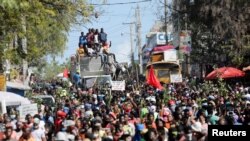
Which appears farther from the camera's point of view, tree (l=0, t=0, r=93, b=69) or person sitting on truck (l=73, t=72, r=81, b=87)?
person sitting on truck (l=73, t=72, r=81, b=87)

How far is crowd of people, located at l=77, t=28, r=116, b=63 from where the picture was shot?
3791 cm

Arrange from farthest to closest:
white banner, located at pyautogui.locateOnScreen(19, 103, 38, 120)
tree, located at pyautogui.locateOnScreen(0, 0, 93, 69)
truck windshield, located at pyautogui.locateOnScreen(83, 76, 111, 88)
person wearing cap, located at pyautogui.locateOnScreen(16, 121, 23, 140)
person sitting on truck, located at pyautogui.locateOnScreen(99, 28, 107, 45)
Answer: person sitting on truck, located at pyautogui.locateOnScreen(99, 28, 107, 45) < truck windshield, located at pyautogui.locateOnScreen(83, 76, 111, 88) < white banner, located at pyautogui.locateOnScreen(19, 103, 38, 120) < tree, located at pyautogui.locateOnScreen(0, 0, 93, 69) < person wearing cap, located at pyautogui.locateOnScreen(16, 121, 23, 140)

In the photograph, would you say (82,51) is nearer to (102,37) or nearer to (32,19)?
(102,37)

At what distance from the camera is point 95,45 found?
38.1 metres

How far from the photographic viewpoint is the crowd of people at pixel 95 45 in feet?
124

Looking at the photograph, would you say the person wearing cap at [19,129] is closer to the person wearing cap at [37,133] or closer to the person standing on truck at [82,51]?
the person wearing cap at [37,133]

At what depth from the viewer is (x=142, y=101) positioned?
2442cm

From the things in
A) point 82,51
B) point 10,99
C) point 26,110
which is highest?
point 82,51

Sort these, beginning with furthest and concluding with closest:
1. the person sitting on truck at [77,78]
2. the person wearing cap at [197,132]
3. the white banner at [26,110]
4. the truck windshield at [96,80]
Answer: the person sitting on truck at [77,78]
the truck windshield at [96,80]
the white banner at [26,110]
the person wearing cap at [197,132]

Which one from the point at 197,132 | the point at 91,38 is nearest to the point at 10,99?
the point at 197,132

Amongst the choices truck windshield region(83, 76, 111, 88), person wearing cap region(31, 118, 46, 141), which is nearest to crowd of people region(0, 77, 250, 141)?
person wearing cap region(31, 118, 46, 141)

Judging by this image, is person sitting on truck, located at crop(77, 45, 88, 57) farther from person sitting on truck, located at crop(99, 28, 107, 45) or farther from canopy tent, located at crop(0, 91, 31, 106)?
canopy tent, located at crop(0, 91, 31, 106)

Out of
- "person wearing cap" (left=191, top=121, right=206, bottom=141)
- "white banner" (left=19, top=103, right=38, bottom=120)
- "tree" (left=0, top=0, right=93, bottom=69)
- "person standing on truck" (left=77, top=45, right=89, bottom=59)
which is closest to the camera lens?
"person wearing cap" (left=191, top=121, right=206, bottom=141)

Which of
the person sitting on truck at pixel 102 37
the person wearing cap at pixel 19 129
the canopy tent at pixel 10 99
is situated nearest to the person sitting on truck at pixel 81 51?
the person sitting on truck at pixel 102 37
